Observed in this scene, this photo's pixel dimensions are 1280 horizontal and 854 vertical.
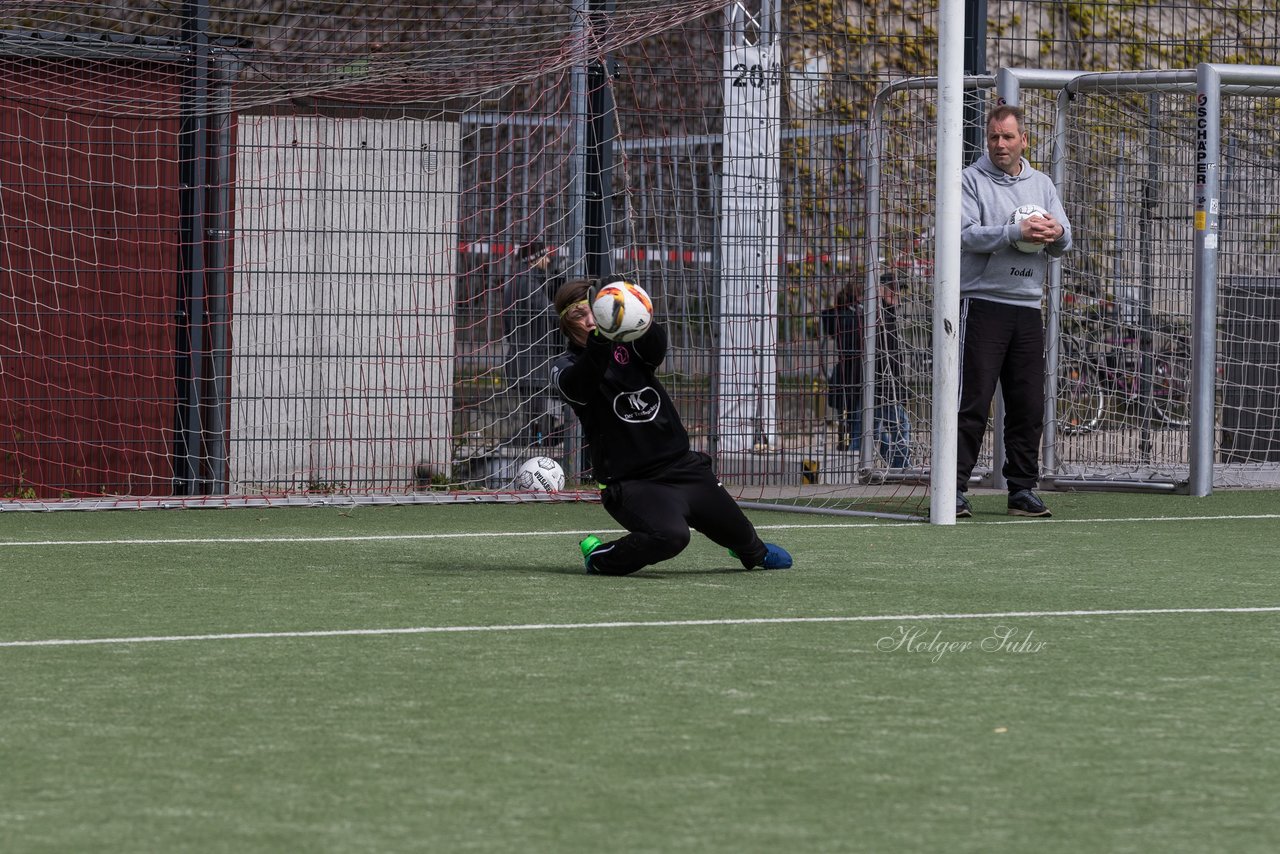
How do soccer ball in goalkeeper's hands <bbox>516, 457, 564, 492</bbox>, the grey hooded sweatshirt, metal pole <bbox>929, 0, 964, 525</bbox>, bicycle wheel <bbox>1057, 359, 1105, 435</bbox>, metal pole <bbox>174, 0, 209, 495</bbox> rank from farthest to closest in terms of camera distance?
1. bicycle wheel <bbox>1057, 359, 1105, 435</bbox>
2. soccer ball in goalkeeper's hands <bbox>516, 457, 564, 492</bbox>
3. metal pole <bbox>174, 0, 209, 495</bbox>
4. the grey hooded sweatshirt
5. metal pole <bbox>929, 0, 964, 525</bbox>

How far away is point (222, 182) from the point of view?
33.9ft

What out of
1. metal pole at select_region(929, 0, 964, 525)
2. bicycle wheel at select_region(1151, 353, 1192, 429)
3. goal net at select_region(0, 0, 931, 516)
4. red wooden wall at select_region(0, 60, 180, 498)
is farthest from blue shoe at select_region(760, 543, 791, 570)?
bicycle wheel at select_region(1151, 353, 1192, 429)

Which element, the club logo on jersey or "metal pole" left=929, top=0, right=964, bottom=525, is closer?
the club logo on jersey

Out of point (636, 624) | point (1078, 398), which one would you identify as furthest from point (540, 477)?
point (636, 624)

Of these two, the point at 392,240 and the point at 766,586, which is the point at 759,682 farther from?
the point at 392,240

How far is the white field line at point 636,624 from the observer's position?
5059mm

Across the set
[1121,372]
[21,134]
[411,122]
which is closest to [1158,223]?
[1121,372]

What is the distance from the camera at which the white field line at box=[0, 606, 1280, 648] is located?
199 inches

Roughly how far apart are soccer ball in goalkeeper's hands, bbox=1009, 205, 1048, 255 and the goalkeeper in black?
2.85m

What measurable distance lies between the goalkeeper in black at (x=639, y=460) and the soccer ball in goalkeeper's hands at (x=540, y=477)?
12.1 ft

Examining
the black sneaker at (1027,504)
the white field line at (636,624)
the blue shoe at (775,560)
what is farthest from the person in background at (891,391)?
the white field line at (636,624)

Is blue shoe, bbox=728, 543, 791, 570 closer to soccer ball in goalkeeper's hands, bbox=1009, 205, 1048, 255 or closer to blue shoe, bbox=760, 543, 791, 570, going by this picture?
blue shoe, bbox=760, 543, 791, 570

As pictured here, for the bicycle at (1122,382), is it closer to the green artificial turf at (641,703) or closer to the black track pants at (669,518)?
the green artificial turf at (641,703)

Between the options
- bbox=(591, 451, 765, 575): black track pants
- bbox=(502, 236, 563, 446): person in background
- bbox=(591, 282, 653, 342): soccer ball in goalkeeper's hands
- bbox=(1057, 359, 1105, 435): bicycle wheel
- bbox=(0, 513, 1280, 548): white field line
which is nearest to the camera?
bbox=(591, 282, 653, 342): soccer ball in goalkeeper's hands
